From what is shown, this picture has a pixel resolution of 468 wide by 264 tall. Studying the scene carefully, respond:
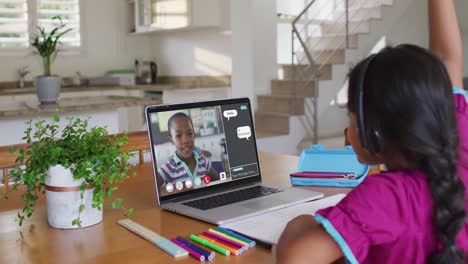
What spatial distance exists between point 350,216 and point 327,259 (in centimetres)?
8

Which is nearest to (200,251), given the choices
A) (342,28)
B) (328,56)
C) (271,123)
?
(271,123)

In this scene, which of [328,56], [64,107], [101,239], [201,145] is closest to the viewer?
[101,239]

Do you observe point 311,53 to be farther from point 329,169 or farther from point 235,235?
point 235,235

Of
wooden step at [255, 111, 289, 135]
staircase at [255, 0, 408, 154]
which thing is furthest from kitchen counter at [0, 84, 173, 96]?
wooden step at [255, 111, 289, 135]

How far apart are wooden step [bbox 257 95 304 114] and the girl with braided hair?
5.06m

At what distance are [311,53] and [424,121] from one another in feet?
19.8

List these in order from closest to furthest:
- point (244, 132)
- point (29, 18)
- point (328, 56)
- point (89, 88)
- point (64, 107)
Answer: point (244, 132)
point (64, 107)
point (89, 88)
point (29, 18)
point (328, 56)

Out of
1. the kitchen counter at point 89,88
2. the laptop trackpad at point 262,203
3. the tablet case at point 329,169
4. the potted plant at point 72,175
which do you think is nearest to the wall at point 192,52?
the kitchen counter at point 89,88

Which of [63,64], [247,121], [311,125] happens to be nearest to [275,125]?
[311,125]

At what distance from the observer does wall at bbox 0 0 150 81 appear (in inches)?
229

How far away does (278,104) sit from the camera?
609 centimetres

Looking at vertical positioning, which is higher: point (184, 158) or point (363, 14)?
point (363, 14)

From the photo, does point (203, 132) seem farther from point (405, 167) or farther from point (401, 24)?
point (401, 24)

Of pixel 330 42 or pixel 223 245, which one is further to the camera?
pixel 330 42
